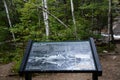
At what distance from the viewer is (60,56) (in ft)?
17.2

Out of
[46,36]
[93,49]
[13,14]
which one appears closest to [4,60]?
[46,36]

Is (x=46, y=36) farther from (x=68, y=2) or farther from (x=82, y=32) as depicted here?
(x=68, y=2)

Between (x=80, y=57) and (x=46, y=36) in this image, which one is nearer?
(x=80, y=57)

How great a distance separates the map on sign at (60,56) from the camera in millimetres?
4727

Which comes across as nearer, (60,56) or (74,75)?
(60,56)

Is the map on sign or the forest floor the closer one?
the map on sign

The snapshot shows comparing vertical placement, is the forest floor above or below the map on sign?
below

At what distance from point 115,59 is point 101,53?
176cm

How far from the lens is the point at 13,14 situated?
26.1 metres

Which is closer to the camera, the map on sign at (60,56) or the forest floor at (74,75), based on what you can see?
the map on sign at (60,56)

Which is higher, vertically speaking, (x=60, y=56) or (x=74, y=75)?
(x=60, y=56)

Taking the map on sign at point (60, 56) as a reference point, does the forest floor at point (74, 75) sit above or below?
below

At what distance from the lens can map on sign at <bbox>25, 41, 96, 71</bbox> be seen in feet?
15.5

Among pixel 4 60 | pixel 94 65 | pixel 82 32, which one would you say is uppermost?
pixel 94 65
